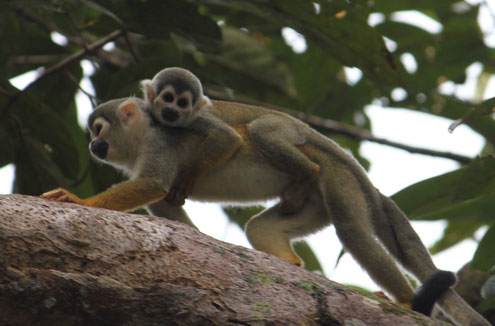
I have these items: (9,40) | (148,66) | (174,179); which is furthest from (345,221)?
(9,40)

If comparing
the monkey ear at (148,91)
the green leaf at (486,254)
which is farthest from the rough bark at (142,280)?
the monkey ear at (148,91)

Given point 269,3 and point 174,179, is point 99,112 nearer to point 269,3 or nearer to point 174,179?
point 174,179

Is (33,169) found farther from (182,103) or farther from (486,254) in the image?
(486,254)

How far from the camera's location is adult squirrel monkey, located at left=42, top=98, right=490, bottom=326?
164 inches

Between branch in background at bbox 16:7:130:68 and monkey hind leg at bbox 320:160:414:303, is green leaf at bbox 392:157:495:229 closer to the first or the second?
monkey hind leg at bbox 320:160:414:303

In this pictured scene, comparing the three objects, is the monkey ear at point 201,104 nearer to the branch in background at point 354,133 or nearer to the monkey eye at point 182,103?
the monkey eye at point 182,103

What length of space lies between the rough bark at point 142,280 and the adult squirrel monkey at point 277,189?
0.95m

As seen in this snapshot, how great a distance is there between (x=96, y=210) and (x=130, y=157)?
1795 mm

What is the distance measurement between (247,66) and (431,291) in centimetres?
343

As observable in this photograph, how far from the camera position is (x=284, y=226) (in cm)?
473

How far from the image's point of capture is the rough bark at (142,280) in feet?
8.39

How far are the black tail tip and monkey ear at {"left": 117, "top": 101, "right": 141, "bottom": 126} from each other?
7.45ft

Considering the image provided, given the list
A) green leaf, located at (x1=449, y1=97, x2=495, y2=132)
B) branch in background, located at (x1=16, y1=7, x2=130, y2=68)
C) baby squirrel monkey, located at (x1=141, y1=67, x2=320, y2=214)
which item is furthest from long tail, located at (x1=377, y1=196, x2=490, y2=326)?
branch in background, located at (x1=16, y1=7, x2=130, y2=68)

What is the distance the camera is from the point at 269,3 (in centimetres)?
473
